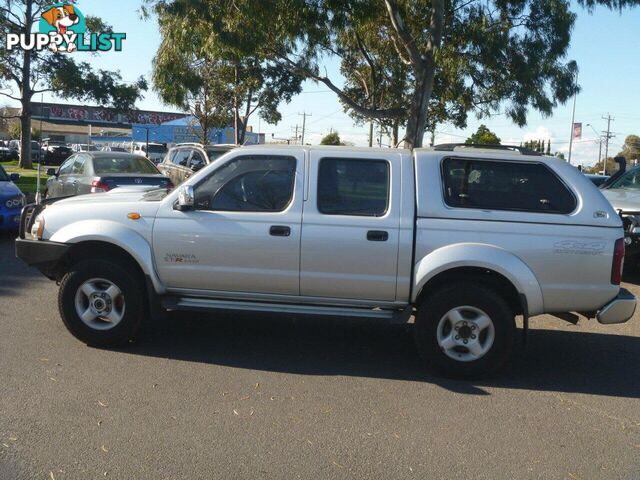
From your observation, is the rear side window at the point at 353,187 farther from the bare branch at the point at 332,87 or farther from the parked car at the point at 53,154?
the parked car at the point at 53,154

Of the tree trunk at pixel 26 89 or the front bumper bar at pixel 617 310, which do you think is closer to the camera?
the front bumper bar at pixel 617 310

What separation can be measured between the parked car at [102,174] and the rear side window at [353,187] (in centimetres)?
706

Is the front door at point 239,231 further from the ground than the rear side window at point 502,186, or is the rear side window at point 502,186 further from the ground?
the rear side window at point 502,186

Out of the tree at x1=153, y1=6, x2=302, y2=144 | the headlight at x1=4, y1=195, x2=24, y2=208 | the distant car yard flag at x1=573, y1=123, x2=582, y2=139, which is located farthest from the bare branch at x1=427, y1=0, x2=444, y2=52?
the distant car yard flag at x1=573, y1=123, x2=582, y2=139

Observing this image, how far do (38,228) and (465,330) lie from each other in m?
3.83

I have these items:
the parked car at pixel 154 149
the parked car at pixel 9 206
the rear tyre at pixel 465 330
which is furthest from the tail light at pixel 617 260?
the parked car at pixel 154 149

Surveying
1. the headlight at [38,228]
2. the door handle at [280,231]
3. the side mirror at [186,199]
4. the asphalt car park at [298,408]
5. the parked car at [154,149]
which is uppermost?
the parked car at [154,149]

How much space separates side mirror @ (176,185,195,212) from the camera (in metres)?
5.71

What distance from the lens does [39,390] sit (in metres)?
4.98

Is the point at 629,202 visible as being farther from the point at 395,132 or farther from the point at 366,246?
the point at 395,132

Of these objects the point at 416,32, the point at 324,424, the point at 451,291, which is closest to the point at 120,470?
the point at 324,424

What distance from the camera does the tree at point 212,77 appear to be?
15.6 meters

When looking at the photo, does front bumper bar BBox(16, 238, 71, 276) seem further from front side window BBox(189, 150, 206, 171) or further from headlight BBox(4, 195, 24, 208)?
front side window BBox(189, 150, 206, 171)

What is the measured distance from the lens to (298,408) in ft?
15.9
